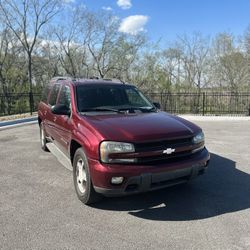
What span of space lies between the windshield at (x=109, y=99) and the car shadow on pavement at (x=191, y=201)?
4.74ft

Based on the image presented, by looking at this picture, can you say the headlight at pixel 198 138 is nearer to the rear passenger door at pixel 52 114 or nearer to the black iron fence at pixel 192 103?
the rear passenger door at pixel 52 114

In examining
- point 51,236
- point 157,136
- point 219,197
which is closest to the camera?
point 51,236

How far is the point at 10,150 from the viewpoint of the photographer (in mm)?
7586

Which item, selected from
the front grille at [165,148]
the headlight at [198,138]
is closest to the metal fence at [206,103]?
the headlight at [198,138]

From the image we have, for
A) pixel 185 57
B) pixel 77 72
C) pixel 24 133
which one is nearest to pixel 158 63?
pixel 185 57

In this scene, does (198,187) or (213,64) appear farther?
(213,64)

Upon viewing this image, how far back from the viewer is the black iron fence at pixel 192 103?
52.0ft

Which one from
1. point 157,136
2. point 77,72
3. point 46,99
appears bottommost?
point 157,136

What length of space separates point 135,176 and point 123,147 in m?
0.38

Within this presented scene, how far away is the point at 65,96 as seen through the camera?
5344 millimetres

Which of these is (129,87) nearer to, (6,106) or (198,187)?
(198,187)

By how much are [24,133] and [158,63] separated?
739 inches

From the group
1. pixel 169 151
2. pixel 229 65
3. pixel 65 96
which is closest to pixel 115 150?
pixel 169 151

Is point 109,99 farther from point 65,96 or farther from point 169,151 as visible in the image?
point 169,151
